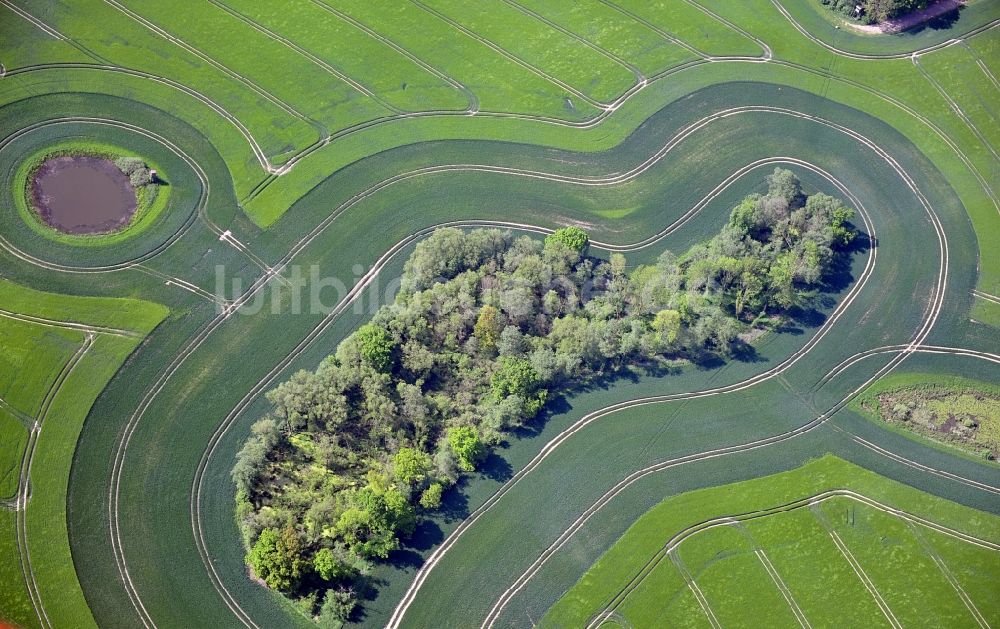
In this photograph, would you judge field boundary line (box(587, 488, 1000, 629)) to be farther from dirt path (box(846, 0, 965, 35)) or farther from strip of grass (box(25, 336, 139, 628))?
dirt path (box(846, 0, 965, 35))

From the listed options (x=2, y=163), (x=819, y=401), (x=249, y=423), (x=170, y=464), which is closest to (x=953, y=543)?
(x=819, y=401)

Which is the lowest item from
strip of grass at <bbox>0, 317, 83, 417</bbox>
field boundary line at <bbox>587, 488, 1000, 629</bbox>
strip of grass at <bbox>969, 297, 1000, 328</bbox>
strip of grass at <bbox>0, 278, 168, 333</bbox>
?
field boundary line at <bbox>587, 488, 1000, 629</bbox>

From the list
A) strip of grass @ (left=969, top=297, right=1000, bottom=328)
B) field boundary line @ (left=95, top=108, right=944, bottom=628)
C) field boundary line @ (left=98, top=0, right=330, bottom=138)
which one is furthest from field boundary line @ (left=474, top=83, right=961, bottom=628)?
field boundary line @ (left=98, top=0, right=330, bottom=138)

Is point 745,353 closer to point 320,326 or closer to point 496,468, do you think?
point 496,468

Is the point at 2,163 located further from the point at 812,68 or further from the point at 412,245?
the point at 812,68

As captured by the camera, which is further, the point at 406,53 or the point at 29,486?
the point at 406,53

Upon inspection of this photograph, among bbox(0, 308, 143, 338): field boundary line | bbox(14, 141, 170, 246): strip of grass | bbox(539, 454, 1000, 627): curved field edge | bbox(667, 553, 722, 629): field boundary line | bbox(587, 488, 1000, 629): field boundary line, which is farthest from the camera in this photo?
bbox(14, 141, 170, 246): strip of grass

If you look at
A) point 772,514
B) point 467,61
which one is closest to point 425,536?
point 772,514

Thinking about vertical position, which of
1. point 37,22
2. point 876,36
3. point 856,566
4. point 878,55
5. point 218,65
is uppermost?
point 876,36
